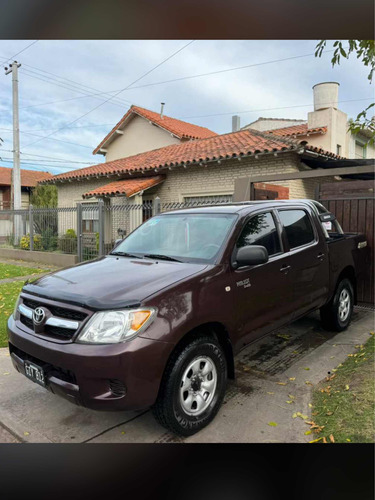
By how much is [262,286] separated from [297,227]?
1265 millimetres

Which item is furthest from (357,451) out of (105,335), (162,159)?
(162,159)

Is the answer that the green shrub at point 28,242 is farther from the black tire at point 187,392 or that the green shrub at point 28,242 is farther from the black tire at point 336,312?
the black tire at point 187,392

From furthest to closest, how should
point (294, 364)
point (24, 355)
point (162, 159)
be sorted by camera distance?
1. point (162, 159)
2. point (294, 364)
3. point (24, 355)

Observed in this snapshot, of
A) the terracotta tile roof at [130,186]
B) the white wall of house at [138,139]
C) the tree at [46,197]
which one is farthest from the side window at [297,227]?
the tree at [46,197]

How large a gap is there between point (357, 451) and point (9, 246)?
53.1 ft

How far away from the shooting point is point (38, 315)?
2861 mm

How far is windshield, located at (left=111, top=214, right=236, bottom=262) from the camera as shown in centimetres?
347

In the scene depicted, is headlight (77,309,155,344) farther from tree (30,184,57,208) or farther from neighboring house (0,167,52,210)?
neighboring house (0,167,52,210)

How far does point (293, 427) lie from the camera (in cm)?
302

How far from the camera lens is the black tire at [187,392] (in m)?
2.65

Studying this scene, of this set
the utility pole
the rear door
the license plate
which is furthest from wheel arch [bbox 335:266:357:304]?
the utility pole

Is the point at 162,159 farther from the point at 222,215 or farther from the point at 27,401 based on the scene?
the point at 27,401

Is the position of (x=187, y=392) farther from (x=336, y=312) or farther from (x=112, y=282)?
(x=336, y=312)
